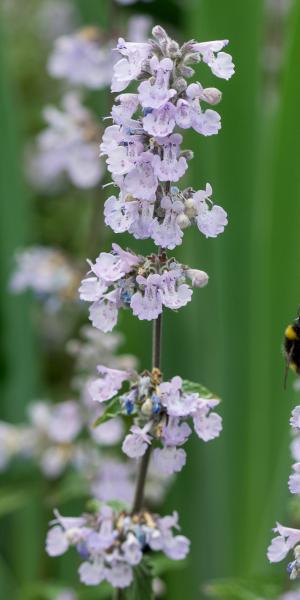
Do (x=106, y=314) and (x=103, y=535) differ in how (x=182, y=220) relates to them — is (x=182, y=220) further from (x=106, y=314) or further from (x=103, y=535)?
(x=103, y=535)

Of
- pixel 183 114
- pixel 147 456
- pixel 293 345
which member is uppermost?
pixel 183 114

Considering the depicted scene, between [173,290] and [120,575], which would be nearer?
[173,290]

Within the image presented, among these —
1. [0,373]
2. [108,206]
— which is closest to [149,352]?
[0,373]

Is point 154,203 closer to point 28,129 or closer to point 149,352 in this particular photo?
point 149,352

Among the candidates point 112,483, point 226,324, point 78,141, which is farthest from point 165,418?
point 226,324

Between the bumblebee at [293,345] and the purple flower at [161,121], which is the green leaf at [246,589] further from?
the purple flower at [161,121]

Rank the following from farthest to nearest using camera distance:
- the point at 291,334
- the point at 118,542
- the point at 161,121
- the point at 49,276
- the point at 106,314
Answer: the point at 49,276 < the point at 291,334 < the point at 118,542 < the point at 106,314 < the point at 161,121
